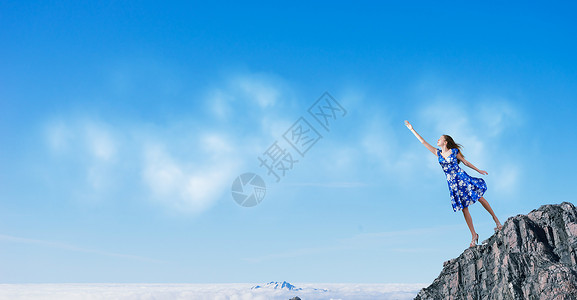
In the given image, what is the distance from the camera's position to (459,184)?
15945mm

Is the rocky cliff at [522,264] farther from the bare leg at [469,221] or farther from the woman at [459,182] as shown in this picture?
the woman at [459,182]

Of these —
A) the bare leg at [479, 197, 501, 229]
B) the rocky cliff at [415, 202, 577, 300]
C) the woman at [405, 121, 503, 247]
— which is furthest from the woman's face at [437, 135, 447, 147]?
the rocky cliff at [415, 202, 577, 300]

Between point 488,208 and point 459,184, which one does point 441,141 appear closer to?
point 459,184

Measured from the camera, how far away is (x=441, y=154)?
1633 centimetres

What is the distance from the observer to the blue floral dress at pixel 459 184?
51.3 ft

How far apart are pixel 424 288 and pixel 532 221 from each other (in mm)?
4257

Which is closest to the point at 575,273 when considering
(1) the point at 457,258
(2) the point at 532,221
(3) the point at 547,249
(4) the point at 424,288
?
(3) the point at 547,249

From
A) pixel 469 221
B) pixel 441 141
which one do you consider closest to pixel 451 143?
pixel 441 141

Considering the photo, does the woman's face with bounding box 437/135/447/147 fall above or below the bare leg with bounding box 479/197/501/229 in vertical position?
above

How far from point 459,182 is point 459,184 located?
0.24 ft

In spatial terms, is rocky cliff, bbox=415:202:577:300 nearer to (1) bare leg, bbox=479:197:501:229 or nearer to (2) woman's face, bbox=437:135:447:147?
(1) bare leg, bbox=479:197:501:229

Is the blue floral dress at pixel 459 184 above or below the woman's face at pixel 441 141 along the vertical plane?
below

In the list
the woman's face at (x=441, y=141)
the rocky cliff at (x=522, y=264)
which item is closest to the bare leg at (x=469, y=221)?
the rocky cliff at (x=522, y=264)

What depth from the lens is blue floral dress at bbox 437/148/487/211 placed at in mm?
15625
